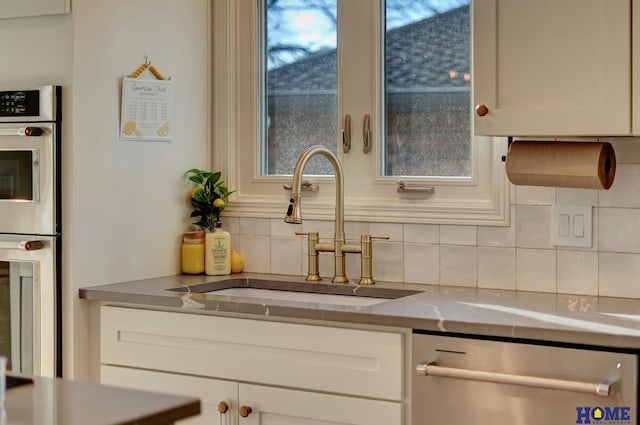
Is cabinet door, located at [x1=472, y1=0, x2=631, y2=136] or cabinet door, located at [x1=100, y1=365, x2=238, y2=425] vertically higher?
cabinet door, located at [x1=472, y1=0, x2=631, y2=136]

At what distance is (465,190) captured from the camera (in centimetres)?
295

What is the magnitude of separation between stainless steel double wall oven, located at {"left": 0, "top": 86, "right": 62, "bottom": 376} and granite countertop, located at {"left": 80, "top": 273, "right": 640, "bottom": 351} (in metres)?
0.14

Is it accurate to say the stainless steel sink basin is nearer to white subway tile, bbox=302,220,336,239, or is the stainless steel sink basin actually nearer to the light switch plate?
white subway tile, bbox=302,220,336,239

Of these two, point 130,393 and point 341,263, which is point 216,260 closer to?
point 341,263

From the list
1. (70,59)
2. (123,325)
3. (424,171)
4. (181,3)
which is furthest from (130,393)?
(181,3)

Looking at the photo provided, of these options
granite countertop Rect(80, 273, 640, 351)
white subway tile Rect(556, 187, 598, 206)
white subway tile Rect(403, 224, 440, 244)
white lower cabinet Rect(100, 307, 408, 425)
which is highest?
white subway tile Rect(556, 187, 598, 206)

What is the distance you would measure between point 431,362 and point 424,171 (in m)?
0.88

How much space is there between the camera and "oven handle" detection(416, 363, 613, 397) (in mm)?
2092

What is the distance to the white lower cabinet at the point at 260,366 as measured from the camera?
2.42 m

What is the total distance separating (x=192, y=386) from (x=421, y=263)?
2.65 feet

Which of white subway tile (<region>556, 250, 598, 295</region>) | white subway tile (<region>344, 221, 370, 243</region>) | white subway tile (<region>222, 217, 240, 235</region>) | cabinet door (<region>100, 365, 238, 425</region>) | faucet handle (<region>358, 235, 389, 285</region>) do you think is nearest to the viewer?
cabinet door (<region>100, 365, 238, 425</region>)

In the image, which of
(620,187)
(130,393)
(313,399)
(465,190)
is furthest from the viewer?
(465,190)

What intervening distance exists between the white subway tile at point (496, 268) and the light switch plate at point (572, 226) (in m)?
0.15

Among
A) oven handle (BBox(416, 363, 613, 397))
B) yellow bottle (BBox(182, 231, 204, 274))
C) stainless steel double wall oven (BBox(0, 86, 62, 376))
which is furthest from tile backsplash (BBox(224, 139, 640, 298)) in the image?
stainless steel double wall oven (BBox(0, 86, 62, 376))
